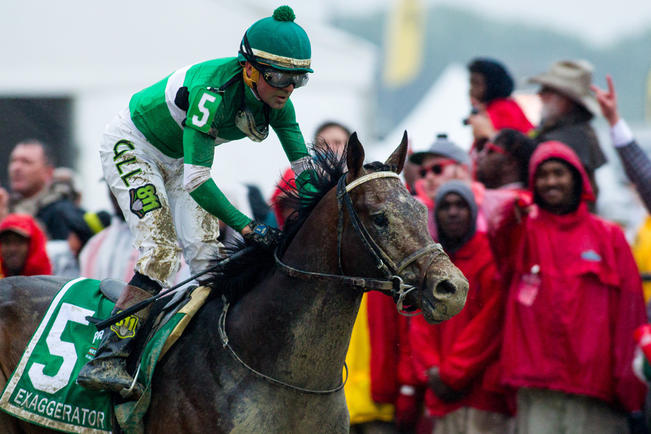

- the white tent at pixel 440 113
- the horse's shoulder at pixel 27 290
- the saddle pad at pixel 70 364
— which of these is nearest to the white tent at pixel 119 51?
the white tent at pixel 440 113

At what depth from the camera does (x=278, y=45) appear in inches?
168

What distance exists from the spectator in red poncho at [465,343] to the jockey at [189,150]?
6.44 ft

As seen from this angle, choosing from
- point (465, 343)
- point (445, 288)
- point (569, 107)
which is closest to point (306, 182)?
point (445, 288)

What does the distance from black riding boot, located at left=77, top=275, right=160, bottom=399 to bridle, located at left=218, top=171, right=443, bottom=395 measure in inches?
18.8

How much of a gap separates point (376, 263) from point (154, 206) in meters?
1.28

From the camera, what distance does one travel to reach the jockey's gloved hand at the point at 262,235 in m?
4.35

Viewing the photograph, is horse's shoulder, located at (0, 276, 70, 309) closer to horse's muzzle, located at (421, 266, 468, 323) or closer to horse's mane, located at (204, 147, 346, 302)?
horse's mane, located at (204, 147, 346, 302)

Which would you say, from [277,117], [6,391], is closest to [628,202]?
[277,117]

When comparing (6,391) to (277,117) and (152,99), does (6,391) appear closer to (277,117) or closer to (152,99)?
(152,99)

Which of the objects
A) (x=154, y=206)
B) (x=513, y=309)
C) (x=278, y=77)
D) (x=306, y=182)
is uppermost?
(x=278, y=77)

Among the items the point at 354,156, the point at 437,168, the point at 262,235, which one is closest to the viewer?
the point at 354,156

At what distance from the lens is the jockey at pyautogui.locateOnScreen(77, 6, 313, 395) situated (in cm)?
429

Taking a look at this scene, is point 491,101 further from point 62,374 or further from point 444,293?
point 62,374

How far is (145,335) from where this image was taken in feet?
15.1
